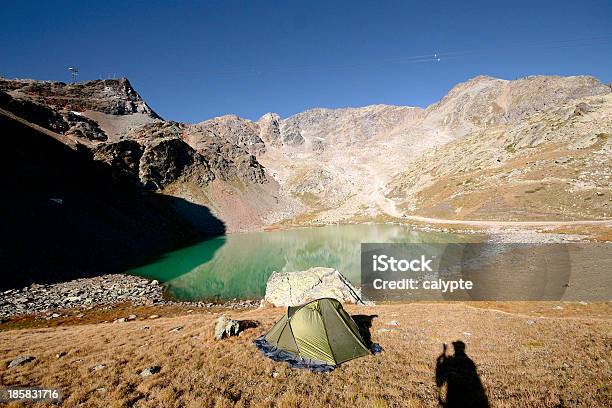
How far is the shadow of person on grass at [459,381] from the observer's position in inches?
376

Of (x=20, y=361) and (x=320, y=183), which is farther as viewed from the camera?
(x=320, y=183)

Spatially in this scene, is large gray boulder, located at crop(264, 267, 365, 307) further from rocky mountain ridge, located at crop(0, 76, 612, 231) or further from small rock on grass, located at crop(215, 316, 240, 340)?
rocky mountain ridge, located at crop(0, 76, 612, 231)

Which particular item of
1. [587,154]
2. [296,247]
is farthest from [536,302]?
[587,154]

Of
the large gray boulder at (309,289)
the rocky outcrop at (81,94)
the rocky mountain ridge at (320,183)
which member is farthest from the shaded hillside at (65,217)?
the rocky outcrop at (81,94)

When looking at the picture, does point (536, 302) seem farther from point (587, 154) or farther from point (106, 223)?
point (587, 154)

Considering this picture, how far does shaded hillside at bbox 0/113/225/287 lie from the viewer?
169 ft

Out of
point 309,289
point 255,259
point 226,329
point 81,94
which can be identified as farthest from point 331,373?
point 81,94

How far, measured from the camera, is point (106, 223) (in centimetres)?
7575

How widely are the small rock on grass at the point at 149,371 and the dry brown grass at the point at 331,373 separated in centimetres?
28

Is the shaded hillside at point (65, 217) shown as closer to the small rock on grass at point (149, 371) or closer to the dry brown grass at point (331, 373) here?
the dry brown grass at point (331, 373)

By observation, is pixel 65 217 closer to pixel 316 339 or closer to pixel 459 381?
pixel 316 339

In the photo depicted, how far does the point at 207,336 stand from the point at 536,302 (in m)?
32.6

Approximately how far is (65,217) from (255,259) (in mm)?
41963

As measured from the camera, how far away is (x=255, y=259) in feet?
234
